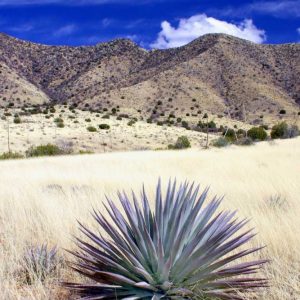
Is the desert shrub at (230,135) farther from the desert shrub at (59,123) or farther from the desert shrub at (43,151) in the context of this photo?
the desert shrub at (59,123)

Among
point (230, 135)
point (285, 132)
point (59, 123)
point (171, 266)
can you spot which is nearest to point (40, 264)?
point (171, 266)

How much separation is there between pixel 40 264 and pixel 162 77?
6422cm

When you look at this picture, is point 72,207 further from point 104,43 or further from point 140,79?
point 104,43

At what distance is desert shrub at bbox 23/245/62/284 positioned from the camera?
12.7ft

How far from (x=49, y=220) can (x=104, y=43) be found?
84.5m

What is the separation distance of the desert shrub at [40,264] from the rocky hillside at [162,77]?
5363cm

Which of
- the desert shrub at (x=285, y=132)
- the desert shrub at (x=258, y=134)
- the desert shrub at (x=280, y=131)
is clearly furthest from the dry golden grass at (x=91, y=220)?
the desert shrub at (x=280, y=131)

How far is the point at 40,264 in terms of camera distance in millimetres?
3902

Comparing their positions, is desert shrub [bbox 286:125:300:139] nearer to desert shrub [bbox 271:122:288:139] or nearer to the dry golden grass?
desert shrub [bbox 271:122:288:139]

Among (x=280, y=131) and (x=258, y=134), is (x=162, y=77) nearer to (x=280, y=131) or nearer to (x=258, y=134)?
(x=280, y=131)

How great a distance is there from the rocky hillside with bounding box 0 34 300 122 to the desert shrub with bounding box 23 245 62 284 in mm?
53627

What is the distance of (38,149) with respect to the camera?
26.2 m

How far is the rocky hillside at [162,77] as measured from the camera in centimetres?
5991

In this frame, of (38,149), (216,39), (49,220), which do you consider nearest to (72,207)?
(49,220)
